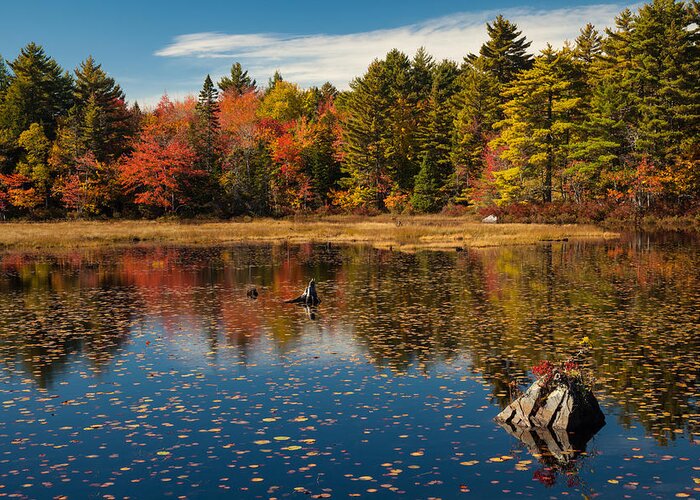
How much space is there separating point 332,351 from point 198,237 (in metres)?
47.4

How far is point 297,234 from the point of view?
228 feet

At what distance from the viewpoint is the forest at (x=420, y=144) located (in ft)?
240

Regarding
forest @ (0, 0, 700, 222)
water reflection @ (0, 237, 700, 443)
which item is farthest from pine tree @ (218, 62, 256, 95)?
water reflection @ (0, 237, 700, 443)

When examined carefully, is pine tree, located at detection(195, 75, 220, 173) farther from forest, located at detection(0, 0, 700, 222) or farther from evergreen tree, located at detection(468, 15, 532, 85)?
evergreen tree, located at detection(468, 15, 532, 85)

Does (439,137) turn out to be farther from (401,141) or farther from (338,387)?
(338,387)

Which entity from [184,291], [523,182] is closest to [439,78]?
[523,182]

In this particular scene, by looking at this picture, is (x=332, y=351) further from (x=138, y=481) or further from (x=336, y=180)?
(x=336, y=180)

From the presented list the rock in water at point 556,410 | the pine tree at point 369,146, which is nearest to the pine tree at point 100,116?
the pine tree at point 369,146

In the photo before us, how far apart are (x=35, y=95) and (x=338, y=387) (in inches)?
3769

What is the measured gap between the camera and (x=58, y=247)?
55.9m

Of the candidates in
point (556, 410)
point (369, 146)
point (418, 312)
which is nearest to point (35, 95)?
point (369, 146)

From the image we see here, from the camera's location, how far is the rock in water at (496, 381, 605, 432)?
11859 mm

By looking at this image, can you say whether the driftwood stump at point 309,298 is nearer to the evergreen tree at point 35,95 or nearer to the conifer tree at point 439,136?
the conifer tree at point 439,136

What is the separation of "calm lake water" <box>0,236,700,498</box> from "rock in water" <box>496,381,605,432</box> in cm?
36
